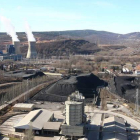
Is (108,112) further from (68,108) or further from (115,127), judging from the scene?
(68,108)

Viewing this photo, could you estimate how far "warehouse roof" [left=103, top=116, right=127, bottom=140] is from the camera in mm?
10758

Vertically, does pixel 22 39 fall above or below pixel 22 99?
above

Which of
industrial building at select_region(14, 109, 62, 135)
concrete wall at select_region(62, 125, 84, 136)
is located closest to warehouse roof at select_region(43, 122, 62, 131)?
industrial building at select_region(14, 109, 62, 135)

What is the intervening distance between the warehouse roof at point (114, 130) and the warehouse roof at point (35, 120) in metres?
2.98

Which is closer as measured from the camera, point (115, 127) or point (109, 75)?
point (115, 127)

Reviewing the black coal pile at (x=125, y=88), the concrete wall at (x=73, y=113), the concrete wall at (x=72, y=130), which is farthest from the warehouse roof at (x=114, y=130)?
the black coal pile at (x=125, y=88)

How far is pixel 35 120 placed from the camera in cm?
1227

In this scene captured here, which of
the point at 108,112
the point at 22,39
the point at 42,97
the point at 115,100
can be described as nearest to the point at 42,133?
the point at 108,112

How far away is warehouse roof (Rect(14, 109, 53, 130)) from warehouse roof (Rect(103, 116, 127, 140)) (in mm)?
2983

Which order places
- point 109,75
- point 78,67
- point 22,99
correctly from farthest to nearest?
1. point 78,67
2. point 109,75
3. point 22,99

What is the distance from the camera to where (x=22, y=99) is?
1753 cm

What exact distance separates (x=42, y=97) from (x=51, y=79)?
789 cm

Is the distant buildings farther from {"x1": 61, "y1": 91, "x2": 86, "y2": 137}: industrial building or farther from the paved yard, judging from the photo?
{"x1": 61, "y1": 91, "x2": 86, "y2": 137}: industrial building

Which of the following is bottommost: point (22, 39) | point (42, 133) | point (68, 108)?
point (42, 133)
